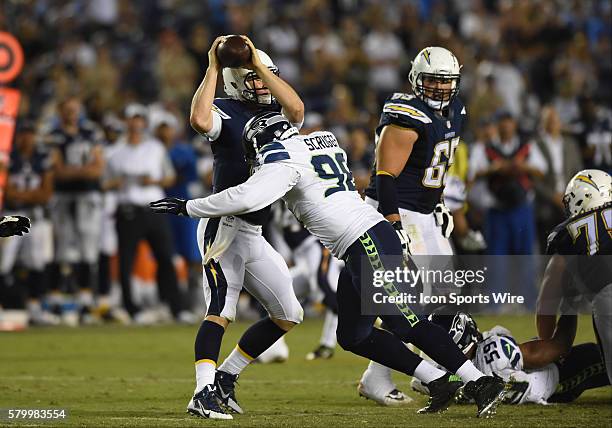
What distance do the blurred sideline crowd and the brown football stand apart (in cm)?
437

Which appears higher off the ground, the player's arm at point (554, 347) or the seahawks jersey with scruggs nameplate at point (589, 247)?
the seahawks jersey with scruggs nameplate at point (589, 247)

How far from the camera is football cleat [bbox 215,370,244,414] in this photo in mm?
6785

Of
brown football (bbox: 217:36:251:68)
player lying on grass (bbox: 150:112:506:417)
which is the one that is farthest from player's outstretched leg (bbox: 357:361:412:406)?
brown football (bbox: 217:36:251:68)

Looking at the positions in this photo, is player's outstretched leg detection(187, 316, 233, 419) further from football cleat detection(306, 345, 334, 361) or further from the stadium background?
the stadium background

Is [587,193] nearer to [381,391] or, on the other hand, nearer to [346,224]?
[346,224]

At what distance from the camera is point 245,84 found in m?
7.11

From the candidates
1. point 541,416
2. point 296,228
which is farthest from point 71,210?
point 541,416

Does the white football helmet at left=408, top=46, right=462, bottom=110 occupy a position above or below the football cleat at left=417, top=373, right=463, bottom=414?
above

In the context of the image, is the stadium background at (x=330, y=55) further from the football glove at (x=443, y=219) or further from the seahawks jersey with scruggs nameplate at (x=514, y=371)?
the seahawks jersey with scruggs nameplate at (x=514, y=371)

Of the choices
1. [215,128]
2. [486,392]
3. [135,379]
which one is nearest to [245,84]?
[215,128]

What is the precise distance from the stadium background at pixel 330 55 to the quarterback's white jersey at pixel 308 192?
706 cm

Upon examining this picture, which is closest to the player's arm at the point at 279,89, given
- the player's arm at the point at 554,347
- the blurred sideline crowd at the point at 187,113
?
the player's arm at the point at 554,347

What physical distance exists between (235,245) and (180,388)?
1.65m

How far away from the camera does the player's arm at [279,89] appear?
21.9 ft
